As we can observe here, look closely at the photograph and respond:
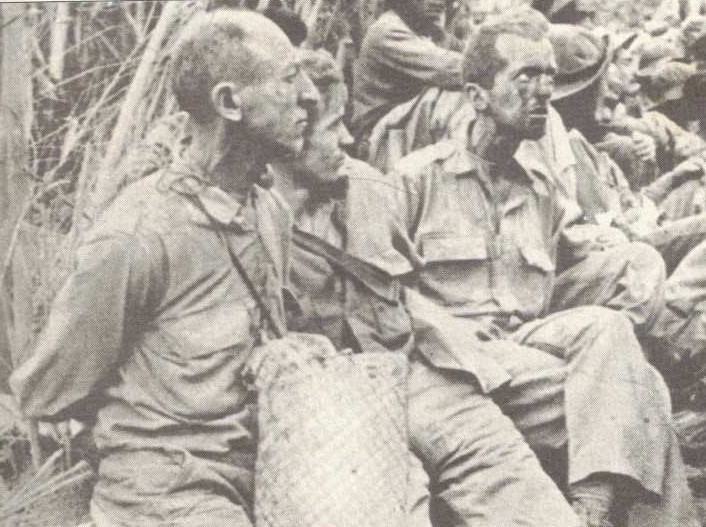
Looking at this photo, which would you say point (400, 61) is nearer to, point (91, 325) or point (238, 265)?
point (238, 265)

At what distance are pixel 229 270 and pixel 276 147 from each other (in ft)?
1.85

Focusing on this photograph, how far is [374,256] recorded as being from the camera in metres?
7.73

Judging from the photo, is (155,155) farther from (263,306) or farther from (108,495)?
(108,495)

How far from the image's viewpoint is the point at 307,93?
7625 mm

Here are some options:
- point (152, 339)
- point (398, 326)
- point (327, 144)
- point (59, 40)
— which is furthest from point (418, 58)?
point (152, 339)

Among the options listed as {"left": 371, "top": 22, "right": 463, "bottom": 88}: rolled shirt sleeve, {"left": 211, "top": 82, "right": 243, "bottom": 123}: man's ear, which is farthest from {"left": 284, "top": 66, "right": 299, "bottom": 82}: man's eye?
{"left": 371, "top": 22, "right": 463, "bottom": 88}: rolled shirt sleeve

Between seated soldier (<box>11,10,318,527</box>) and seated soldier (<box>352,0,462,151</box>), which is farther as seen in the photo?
seated soldier (<box>352,0,462,151</box>)

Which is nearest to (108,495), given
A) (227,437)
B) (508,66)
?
(227,437)

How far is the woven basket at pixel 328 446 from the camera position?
7.14 meters

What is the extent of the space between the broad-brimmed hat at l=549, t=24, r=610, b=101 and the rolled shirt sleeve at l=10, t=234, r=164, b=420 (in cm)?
229

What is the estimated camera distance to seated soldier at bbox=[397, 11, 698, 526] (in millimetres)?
7559

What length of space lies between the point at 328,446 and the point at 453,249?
118 cm

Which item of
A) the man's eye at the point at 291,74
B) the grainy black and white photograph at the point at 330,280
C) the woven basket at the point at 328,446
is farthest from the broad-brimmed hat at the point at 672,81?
the woven basket at the point at 328,446

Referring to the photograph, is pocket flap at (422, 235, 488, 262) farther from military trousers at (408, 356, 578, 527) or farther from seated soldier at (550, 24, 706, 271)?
seated soldier at (550, 24, 706, 271)
